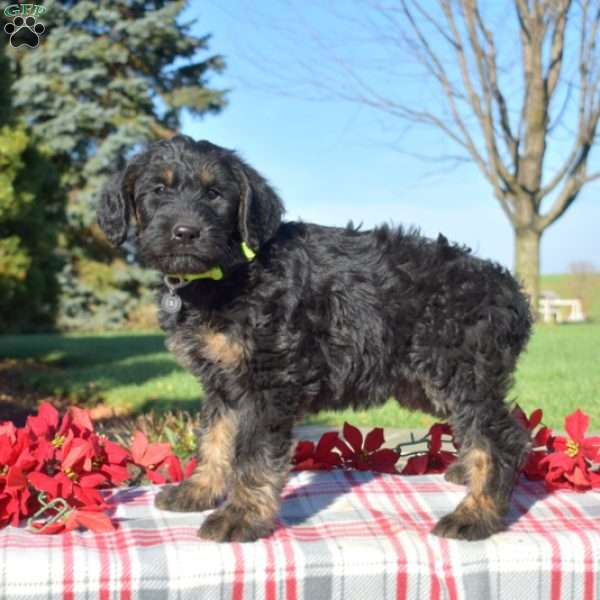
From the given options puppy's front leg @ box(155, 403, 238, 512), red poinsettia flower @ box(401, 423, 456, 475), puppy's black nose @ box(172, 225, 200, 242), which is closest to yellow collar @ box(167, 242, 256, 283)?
puppy's black nose @ box(172, 225, 200, 242)

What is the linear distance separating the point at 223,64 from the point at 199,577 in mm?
28599

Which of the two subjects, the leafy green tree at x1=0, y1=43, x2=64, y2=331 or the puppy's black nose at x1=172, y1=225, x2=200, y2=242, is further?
the leafy green tree at x1=0, y1=43, x2=64, y2=331

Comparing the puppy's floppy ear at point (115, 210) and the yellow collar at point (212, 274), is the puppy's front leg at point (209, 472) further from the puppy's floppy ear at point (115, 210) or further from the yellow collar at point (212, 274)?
the puppy's floppy ear at point (115, 210)

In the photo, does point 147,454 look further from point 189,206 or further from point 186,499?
point 189,206

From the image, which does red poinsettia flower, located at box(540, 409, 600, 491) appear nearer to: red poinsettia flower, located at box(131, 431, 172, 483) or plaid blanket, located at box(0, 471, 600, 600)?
plaid blanket, located at box(0, 471, 600, 600)

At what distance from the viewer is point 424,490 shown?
4.48 m

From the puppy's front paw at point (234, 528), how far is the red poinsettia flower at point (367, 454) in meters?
1.57

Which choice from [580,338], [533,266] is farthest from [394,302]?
[533,266]

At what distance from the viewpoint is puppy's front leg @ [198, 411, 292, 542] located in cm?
355

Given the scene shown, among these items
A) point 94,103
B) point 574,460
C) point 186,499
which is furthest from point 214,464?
point 94,103

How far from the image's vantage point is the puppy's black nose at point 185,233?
348 cm

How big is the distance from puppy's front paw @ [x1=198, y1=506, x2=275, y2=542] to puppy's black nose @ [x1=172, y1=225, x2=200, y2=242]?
122 centimetres

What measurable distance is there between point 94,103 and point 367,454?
2445 centimetres

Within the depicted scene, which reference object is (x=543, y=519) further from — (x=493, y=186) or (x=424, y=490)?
(x=493, y=186)
